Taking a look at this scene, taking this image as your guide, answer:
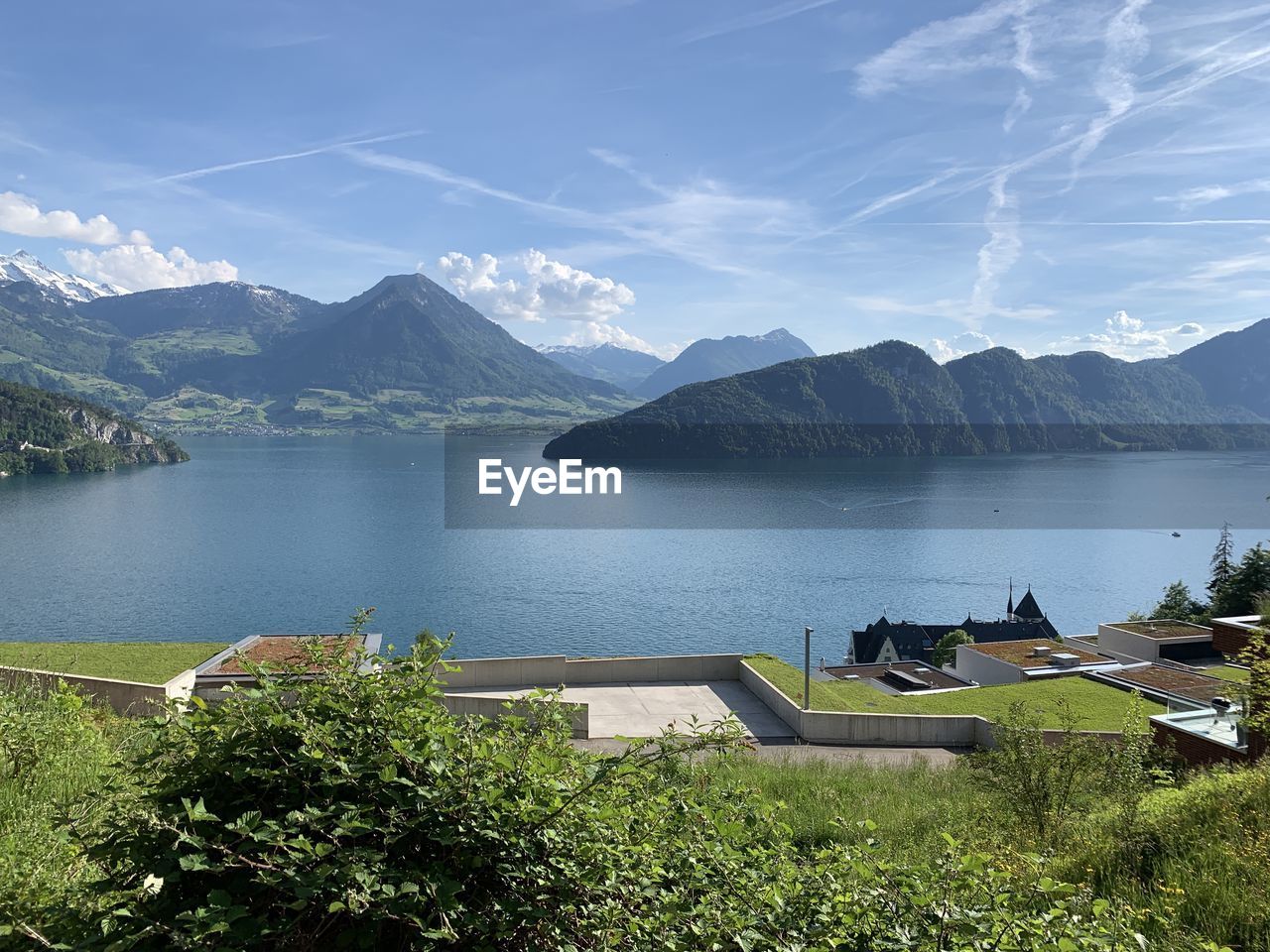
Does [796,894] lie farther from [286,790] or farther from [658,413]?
[658,413]

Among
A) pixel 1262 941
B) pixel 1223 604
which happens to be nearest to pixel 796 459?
pixel 1223 604

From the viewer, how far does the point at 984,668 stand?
2547 centimetres

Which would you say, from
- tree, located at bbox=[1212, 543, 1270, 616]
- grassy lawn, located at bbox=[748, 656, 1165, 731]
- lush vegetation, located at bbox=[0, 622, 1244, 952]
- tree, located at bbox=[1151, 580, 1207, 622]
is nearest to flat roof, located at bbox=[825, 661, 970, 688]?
grassy lawn, located at bbox=[748, 656, 1165, 731]

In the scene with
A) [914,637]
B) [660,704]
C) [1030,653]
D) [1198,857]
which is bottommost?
[914,637]

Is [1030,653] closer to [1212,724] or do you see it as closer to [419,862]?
[1212,724]

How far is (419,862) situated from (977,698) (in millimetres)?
18765

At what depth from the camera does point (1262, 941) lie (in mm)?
3744

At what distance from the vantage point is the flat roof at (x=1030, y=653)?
24.2 m

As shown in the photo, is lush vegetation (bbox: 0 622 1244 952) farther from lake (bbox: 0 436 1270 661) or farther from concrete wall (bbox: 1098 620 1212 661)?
lake (bbox: 0 436 1270 661)

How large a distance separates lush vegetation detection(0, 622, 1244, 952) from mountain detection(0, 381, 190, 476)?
147431 millimetres

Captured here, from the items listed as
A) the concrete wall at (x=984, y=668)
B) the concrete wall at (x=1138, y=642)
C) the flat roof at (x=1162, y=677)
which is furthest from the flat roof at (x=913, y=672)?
the flat roof at (x=1162, y=677)

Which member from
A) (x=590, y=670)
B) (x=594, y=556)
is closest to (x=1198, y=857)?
(x=590, y=670)

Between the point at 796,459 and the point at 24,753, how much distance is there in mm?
160798

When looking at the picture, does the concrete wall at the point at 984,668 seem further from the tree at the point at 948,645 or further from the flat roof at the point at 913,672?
the tree at the point at 948,645
